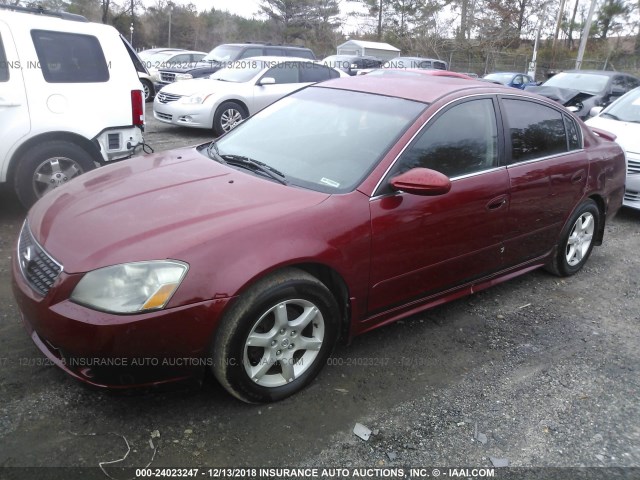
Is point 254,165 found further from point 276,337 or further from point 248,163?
point 276,337

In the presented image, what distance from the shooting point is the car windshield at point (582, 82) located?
1225 centimetres

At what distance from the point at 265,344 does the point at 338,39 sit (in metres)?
51.2

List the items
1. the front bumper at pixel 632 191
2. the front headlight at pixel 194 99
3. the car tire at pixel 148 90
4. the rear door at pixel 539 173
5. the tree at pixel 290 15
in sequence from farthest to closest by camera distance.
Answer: the tree at pixel 290 15 → the car tire at pixel 148 90 → the front headlight at pixel 194 99 → the front bumper at pixel 632 191 → the rear door at pixel 539 173

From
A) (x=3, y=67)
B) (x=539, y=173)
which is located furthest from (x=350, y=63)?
(x=539, y=173)

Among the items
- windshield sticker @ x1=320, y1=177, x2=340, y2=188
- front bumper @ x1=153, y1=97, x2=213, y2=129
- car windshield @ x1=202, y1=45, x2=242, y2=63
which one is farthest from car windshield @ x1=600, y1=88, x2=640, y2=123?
car windshield @ x1=202, y1=45, x2=242, y2=63

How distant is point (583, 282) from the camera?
463cm

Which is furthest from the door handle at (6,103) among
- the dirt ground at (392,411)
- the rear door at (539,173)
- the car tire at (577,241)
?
the car tire at (577,241)

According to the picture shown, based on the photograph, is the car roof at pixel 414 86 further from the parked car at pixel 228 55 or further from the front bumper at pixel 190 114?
the parked car at pixel 228 55

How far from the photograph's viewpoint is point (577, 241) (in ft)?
15.1

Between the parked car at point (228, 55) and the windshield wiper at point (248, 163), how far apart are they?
36.6 ft

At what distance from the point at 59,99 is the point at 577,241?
5009mm

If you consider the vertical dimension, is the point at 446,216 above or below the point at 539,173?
below

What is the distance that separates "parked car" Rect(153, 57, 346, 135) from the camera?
9914 millimetres

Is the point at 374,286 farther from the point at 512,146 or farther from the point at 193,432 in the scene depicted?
the point at 512,146
